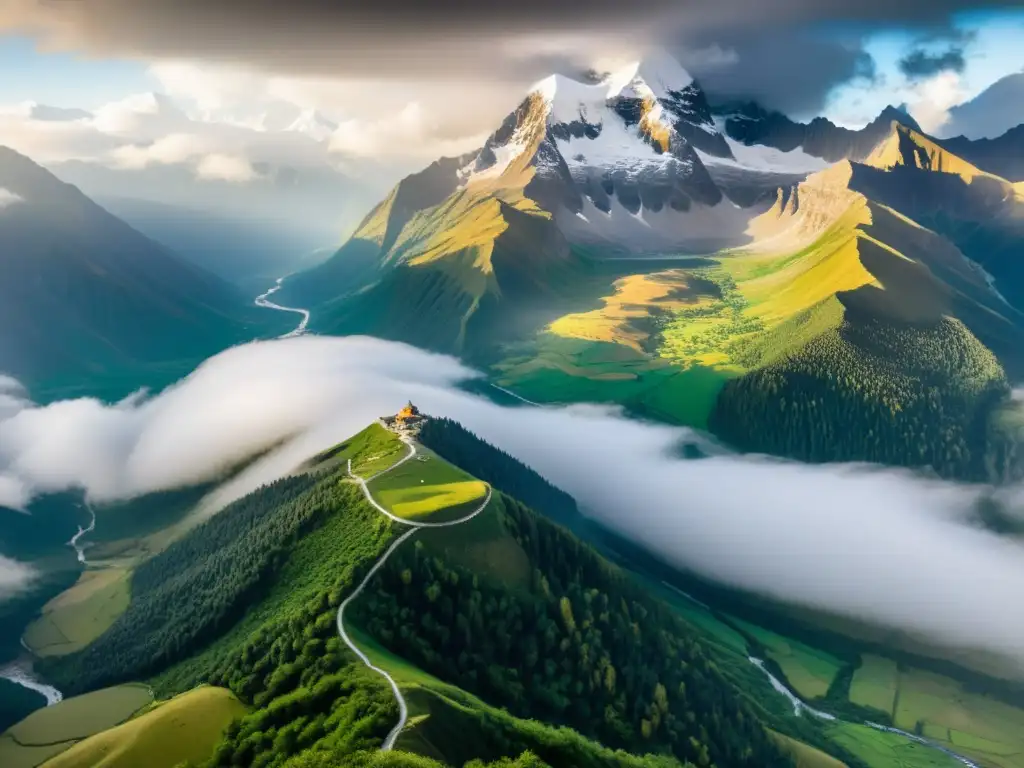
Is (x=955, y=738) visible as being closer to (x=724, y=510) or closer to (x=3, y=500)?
(x=724, y=510)

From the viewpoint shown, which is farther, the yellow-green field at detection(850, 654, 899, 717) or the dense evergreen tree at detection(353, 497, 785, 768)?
the yellow-green field at detection(850, 654, 899, 717)

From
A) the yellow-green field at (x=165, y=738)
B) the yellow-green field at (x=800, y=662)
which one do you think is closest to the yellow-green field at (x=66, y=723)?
the yellow-green field at (x=165, y=738)

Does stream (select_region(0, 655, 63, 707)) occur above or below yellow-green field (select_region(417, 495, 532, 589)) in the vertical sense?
below

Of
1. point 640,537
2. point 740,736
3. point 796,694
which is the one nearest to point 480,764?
point 740,736

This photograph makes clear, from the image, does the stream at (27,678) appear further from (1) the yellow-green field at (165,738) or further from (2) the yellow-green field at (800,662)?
(2) the yellow-green field at (800,662)

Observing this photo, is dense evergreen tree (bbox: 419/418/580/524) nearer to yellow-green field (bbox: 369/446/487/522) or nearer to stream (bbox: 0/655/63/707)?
yellow-green field (bbox: 369/446/487/522)

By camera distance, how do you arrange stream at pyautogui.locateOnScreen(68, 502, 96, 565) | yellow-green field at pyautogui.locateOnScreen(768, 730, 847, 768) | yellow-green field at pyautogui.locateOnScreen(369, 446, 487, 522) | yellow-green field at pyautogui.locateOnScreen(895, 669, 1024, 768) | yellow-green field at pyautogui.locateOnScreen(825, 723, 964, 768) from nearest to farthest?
1. yellow-green field at pyautogui.locateOnScreen(768, 730, 847, 768)
2. yellow-green field at pyautogui.locateOnScreen(369, 446, 487, 522)
3. yellow-green field at pyautogui.locateOnScreen(825, 723, 964, 768)
4. yellow-green field at pyautogui.locateOnScreen(895, 669, 1024, 768)
5. stream at pyautogui.locateOnScreen(68, 502, 96, 565)

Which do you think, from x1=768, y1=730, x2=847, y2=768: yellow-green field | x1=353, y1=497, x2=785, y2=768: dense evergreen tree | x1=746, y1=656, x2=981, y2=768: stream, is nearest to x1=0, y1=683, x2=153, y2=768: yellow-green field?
x1=353, y1=497, x2=785, y2=768: dense evergreen tree
